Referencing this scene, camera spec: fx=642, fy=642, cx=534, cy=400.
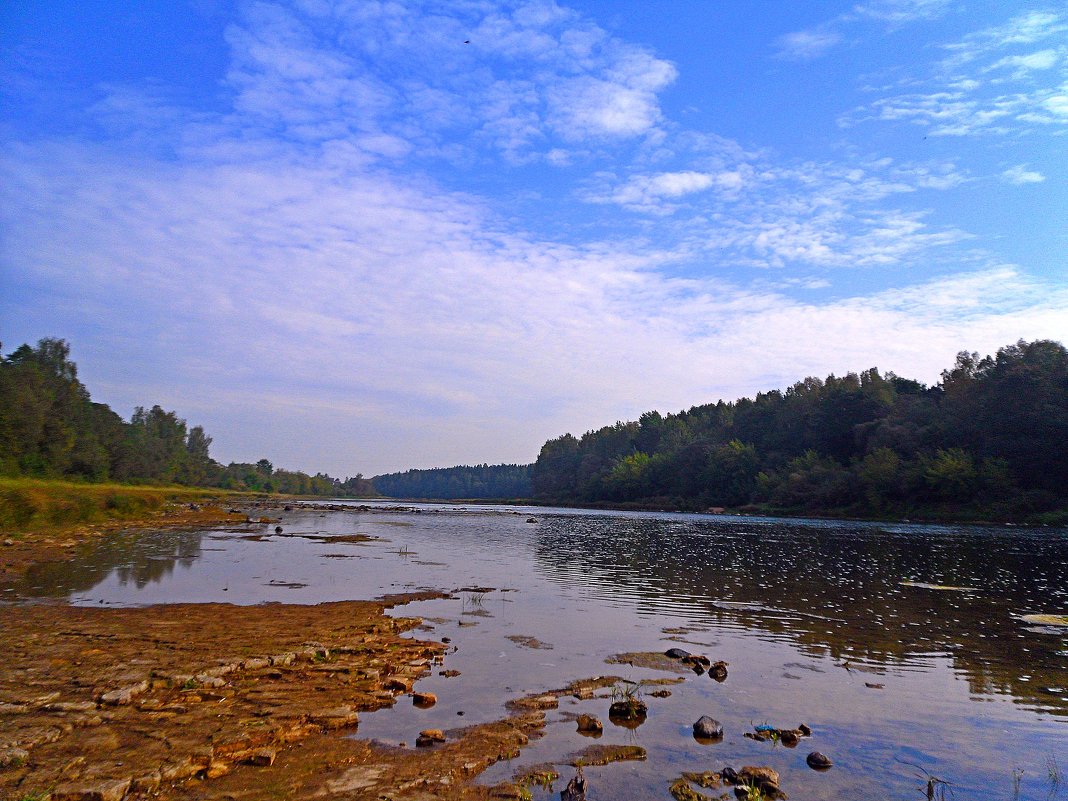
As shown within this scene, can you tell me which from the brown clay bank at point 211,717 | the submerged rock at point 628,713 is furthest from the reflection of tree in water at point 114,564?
the submerged rock at point 628,713

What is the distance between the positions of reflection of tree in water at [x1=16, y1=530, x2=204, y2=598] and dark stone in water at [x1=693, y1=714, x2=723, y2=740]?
22.2 metres

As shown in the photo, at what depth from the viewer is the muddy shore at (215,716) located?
823cm

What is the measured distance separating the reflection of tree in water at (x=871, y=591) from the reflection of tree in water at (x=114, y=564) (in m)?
20.3

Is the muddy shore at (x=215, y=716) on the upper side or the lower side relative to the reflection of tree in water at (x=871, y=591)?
upper

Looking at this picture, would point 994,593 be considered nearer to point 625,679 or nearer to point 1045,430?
point 625,679

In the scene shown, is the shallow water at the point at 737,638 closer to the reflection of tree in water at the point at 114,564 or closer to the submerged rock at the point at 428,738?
the reflection of tree in water at the point at 114,564

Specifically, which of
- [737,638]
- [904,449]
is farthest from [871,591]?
[904,449]

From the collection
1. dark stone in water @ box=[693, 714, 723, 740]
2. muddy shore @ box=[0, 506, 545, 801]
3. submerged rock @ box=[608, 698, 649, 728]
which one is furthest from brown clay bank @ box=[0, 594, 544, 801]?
dark stone in water @ box=[693, 714, 723, 740]

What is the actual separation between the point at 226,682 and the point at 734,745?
937 centimetres

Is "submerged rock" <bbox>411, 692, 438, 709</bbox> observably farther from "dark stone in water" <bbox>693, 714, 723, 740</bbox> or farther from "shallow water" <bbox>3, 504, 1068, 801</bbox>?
"dark stone in water" <bbox>693, 714, 723, 740</bbox>

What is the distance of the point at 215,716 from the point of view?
1039 cm

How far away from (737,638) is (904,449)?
105 m

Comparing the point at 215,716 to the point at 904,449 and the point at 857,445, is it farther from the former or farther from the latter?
the point at 857,445

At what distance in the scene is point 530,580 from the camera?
31.9m
